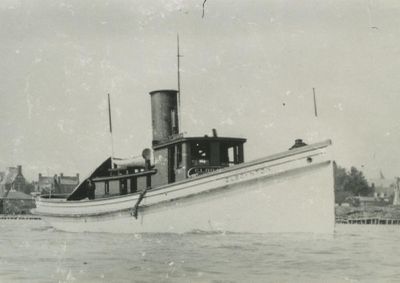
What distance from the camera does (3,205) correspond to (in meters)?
59.8

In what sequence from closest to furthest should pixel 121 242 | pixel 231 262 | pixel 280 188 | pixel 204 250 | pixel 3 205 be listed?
pixel 231 262 < pixel 204 250 < pixel 280 188 < pixel 121 242 < pixel 3 205

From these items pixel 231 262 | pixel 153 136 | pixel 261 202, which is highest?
pixel 153 136

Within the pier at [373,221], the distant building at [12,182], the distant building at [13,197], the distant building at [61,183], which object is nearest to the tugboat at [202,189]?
the pier at [373,221]

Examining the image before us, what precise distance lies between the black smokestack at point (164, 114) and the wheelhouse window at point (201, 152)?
1.77 meters

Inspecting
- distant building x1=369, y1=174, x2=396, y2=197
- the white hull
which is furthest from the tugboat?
distant building x1=369, y1=174, x2=396, y2=197

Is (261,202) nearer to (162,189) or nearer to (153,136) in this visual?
(162,189)

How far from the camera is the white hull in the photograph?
12781 mm

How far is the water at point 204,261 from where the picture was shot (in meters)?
8.81

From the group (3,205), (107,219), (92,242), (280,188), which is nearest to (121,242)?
(92,242)

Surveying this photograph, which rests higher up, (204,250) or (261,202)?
(261,202)

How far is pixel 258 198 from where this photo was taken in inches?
518

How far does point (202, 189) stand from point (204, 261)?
4.00 metres

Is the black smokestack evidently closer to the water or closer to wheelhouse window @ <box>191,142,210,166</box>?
wheelhouse window @ <box>191,142,210,166</box>

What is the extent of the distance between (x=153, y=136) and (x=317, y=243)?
727 cm
